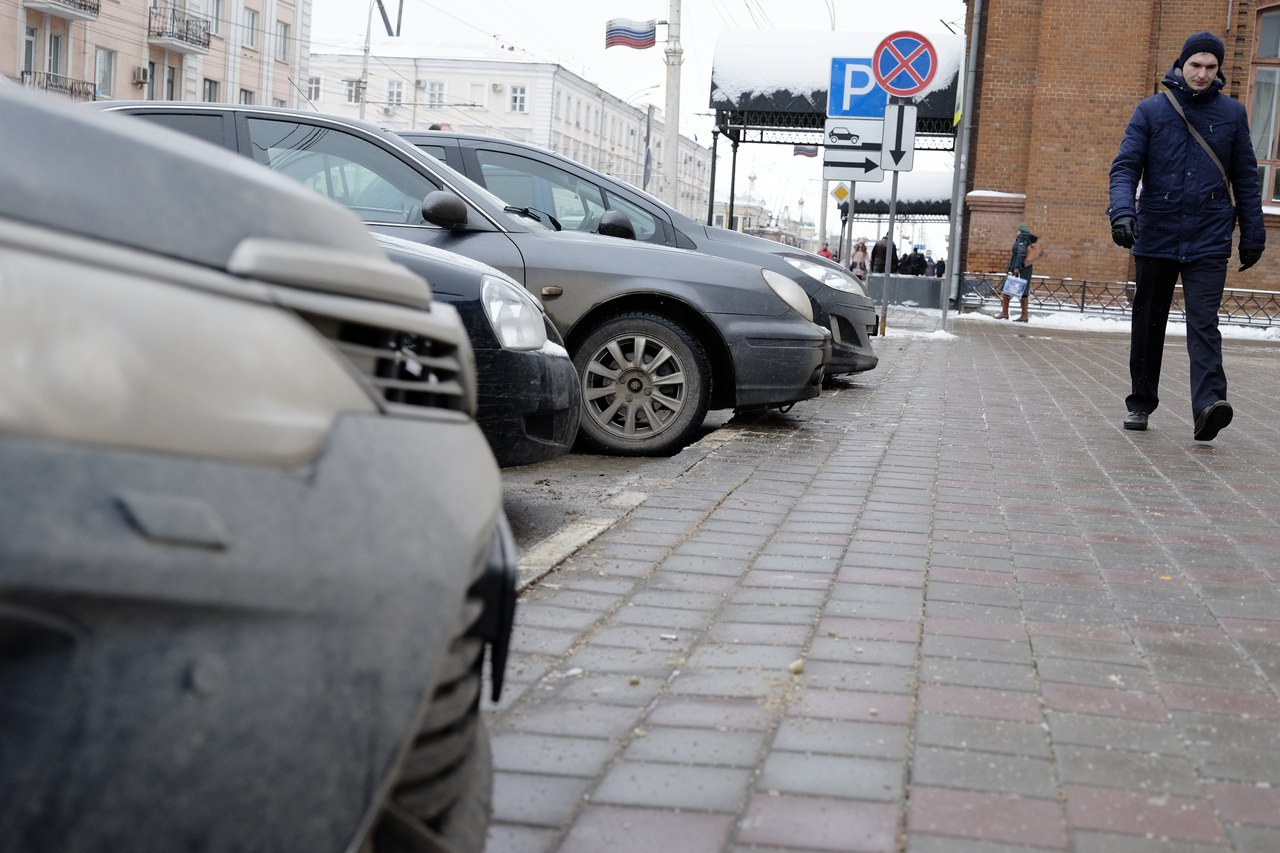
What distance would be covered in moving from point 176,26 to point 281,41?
774 cm

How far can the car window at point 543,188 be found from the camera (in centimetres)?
823

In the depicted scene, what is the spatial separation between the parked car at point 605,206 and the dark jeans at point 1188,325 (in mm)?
2022

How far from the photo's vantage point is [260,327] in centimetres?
147

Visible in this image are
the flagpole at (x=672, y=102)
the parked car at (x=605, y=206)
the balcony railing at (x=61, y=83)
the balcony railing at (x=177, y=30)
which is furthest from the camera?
the balcony railing at (x=177, y=30)

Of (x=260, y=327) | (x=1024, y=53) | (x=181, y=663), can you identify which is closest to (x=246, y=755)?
(x=181, y=663)

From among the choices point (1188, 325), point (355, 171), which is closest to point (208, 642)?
point (355, 171)

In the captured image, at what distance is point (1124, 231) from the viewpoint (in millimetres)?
7719

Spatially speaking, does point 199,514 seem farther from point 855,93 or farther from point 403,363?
point 855,93

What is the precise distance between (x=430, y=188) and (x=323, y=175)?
1.58 ft

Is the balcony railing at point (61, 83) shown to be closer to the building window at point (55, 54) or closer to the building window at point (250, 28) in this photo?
the building window at point (55, 54)

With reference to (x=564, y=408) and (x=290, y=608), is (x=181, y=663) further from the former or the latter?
(x=564, y=408)

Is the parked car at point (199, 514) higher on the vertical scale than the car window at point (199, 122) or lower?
lower

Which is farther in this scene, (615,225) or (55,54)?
(55,54)

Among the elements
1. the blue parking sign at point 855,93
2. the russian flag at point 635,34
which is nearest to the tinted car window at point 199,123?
the blue parking sign at point 855,93
